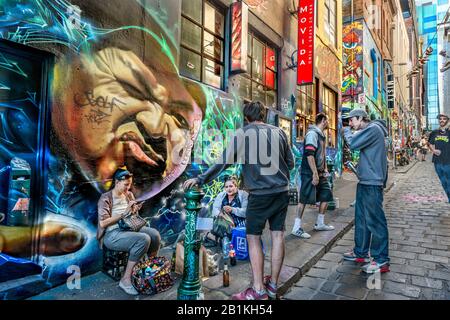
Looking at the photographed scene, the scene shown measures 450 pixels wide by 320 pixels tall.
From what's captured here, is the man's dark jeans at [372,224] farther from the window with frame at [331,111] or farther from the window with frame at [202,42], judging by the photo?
the window with frame at [331,111]

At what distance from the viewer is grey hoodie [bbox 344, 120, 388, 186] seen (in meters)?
3.38

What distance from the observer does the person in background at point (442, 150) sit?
6.35 metres

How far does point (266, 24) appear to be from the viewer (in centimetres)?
729

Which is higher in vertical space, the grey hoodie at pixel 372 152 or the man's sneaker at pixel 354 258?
the grey hoodie at pixel 372 152

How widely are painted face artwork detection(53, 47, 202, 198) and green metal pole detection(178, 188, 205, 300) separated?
1456mm

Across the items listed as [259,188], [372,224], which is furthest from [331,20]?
[259,188]

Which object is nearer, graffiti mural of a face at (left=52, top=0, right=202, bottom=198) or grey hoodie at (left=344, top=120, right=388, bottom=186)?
graffiti mural of a face at (left=52, top=0, right=202, bottom=198)

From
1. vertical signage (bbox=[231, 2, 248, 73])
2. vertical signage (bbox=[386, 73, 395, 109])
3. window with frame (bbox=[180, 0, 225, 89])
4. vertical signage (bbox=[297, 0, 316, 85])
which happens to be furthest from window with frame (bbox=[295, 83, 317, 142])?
vertical signage (bbox=[386, 73, 395, 109])

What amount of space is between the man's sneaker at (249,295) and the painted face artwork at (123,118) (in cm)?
195

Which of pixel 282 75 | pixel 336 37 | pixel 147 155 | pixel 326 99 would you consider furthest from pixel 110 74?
pixel 336 37

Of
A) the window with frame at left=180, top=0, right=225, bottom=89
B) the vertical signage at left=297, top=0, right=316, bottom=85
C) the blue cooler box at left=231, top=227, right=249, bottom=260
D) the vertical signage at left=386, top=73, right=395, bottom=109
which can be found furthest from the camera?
the vertical signage at left=386, top=73, right=395, bottom=109
